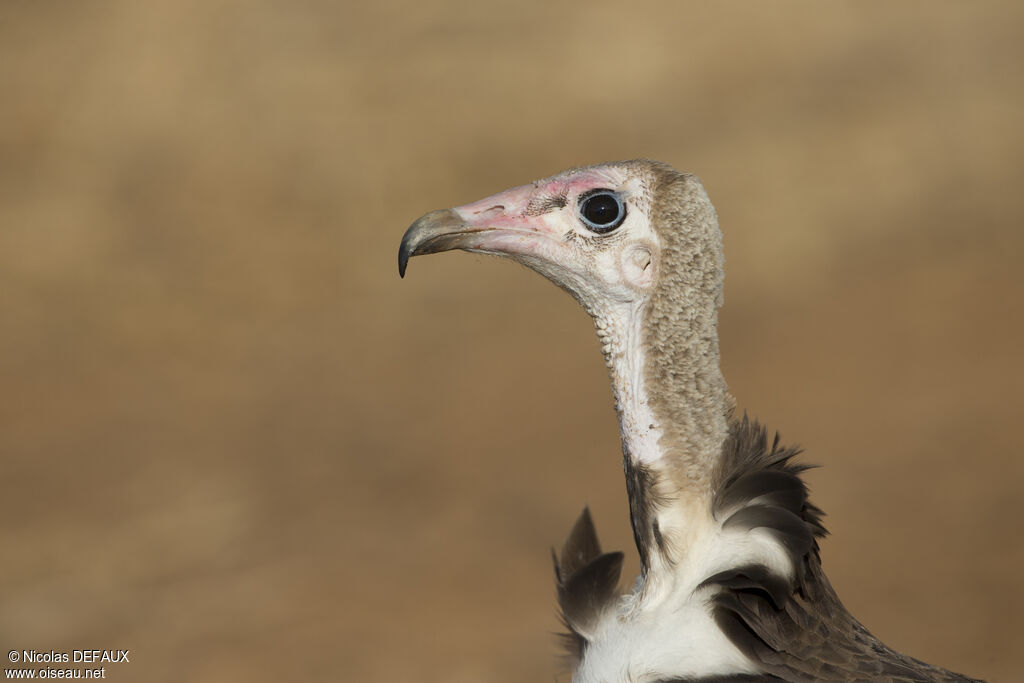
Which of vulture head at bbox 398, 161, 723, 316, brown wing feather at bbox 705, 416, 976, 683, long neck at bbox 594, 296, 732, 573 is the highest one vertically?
vulture head at bbox 398, 161, 723, 316

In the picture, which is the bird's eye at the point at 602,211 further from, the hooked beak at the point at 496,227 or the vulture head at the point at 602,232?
the hooked beak at the point at 496,227

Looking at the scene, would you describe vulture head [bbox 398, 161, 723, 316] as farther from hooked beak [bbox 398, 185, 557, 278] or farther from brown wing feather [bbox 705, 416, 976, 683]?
brown wing feather [bbox 705, 416, 976, 683]

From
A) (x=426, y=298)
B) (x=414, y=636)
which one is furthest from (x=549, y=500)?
(x=426, y=298)

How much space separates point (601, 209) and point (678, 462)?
2.93 ft

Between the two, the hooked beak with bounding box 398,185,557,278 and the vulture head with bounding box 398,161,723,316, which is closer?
the vulture head with bounding box 398,161,723,316

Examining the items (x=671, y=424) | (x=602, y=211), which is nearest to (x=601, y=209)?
(x=602, y=211)

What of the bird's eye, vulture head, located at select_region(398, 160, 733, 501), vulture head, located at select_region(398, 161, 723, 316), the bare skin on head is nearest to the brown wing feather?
the bare skin on head

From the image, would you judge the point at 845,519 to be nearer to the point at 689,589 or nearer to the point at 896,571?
the point at 896,571

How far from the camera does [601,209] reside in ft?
13.0

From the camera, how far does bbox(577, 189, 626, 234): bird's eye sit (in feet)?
12.8

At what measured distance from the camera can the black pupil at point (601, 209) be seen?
155 inches

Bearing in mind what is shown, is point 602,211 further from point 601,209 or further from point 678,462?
point 678,462

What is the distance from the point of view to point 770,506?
369 cm

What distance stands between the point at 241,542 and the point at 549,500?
2694mm
